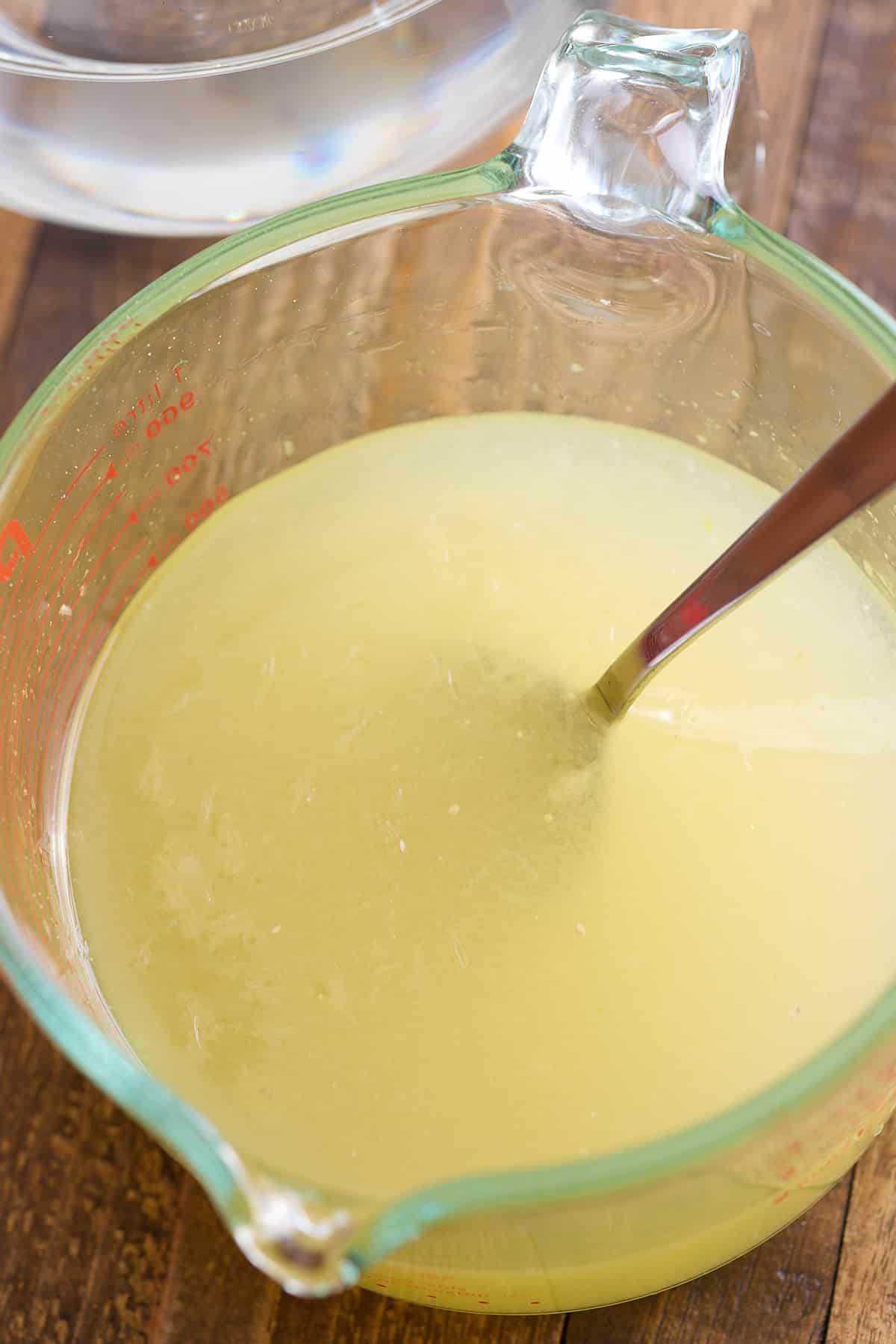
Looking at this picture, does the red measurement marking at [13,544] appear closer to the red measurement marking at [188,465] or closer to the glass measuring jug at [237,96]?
the red measurement marking at [188,465]

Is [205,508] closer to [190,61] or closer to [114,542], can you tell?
[114,542]

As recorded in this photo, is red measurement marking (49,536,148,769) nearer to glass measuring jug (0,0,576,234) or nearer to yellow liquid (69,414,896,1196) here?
yellow liquid (69,414,896,1196)

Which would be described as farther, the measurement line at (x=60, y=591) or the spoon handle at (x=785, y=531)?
the measurement line at (x=60, y=591)

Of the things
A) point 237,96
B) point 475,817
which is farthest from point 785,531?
point 237,96

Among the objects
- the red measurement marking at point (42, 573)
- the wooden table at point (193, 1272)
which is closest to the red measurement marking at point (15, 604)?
the red measurement marking at point (42, 573)

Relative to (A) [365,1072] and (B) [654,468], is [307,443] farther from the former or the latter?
(A) [365,1072]

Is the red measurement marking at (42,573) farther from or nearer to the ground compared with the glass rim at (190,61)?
nearer to the ground
